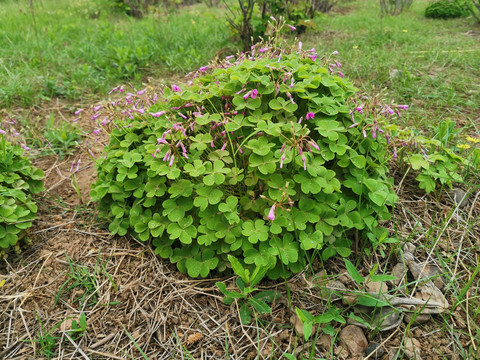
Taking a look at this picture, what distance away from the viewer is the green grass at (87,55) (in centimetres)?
400

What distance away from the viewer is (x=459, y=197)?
7.79 feet

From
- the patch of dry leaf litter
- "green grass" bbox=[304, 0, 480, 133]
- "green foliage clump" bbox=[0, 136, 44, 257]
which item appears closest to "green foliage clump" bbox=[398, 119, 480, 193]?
the patch of dry leaf litter

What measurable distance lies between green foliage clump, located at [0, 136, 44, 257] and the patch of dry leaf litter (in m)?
0.19

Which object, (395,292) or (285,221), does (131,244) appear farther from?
(395,292)

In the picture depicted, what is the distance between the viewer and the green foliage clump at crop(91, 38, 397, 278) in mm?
1806

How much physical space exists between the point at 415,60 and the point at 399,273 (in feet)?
12.7

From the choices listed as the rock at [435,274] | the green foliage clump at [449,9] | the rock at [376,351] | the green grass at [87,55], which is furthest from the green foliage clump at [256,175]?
the green foliage clump at [449,9]

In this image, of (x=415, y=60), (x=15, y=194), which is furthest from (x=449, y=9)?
(x=15, y=194)

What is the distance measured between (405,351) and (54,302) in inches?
71.8

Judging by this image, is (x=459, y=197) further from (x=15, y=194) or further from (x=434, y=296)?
(x=15, y=194)

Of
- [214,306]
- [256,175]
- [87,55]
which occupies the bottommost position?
[214,306]

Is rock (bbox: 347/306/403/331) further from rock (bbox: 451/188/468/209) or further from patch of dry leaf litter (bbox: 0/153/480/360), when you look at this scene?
rock (bbox: 451/188/468/209)

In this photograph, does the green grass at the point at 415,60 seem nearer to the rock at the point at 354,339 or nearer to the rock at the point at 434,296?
the rock at the point at 434,296

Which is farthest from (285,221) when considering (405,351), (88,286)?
(88,286)
